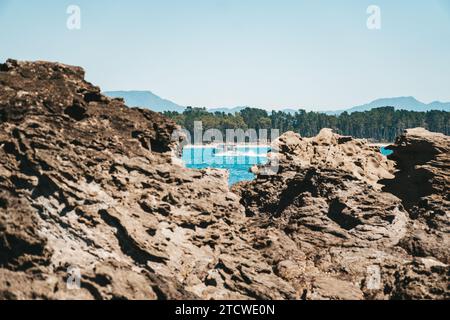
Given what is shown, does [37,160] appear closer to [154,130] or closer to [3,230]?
[3,230]

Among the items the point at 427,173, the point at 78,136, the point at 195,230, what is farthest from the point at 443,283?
the point at 78,136

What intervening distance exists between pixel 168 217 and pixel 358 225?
1053 cm

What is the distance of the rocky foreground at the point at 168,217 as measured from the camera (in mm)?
21297

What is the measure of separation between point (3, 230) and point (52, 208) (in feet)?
7.33

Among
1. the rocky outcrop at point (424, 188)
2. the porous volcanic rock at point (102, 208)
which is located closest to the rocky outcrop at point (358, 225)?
the rocky outcrop at point (424, 188)

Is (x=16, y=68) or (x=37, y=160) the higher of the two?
(x=16, y=68)

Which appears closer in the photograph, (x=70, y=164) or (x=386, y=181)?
(x=70, y=164)

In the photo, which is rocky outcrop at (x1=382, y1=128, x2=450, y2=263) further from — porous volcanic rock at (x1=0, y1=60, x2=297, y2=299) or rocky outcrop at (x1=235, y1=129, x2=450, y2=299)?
porous volcanic rock at (x1=0, y1=60, x2=297, y2=299)

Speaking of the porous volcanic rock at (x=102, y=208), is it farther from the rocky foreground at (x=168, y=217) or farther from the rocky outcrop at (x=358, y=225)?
the rocky outcrop at (x=358, y=225)

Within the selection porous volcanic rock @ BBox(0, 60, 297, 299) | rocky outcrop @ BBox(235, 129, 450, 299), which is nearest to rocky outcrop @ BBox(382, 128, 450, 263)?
rocky outcrop @ BBox(235, 129, 450, 299)

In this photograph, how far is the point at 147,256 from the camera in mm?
22656

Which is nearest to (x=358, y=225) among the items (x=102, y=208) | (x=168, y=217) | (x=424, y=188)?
(x=424, y=188)

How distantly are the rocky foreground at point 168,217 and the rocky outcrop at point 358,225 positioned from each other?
8cm

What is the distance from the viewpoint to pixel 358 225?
91.4 ft
